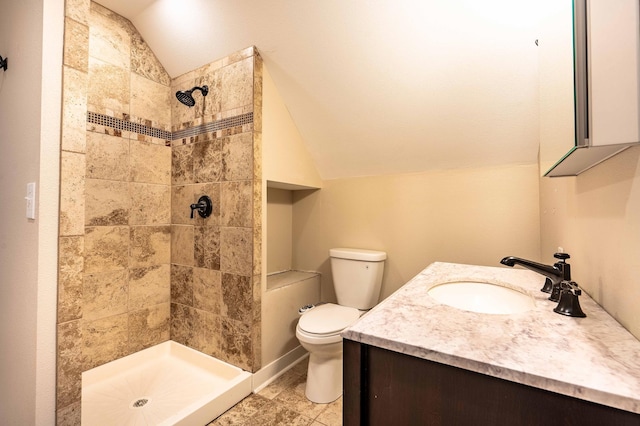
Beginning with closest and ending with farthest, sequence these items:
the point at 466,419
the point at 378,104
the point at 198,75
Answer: the point at 466,419, the point at 378,104, the point at 198,75

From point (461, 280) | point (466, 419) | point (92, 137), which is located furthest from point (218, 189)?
point (466, 419)

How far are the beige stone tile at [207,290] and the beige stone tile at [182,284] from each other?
0.05 metres

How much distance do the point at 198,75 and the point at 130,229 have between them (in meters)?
1.24

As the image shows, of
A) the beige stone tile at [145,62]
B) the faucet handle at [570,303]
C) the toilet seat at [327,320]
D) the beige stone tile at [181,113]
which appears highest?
the beige stone tile at [145,62]

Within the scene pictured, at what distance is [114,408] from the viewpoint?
161 centimetres

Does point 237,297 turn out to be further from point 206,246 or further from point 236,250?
point 206,246

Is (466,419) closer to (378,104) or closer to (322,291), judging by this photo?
(378,104)

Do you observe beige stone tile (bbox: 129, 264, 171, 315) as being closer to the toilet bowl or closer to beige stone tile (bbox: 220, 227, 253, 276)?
beige stone tile (bbox: 220, 227, 253, 276)

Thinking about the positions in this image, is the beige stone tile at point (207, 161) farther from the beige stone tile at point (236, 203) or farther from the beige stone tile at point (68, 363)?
the beige stone tile at point (68, 363)

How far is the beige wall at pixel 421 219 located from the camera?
67.1 inches

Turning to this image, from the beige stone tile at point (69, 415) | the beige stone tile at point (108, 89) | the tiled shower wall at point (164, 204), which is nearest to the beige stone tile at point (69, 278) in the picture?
the beige stone tile at point (69, 415)

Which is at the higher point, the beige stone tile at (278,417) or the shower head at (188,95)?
the shower head at (188,95)

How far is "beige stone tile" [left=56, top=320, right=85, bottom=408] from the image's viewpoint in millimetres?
1075

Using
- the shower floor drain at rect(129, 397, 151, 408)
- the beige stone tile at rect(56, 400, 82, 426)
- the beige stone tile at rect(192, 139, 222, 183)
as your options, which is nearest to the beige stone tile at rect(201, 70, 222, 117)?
the beige stone tile at rect(192, 139, 222, 183)
